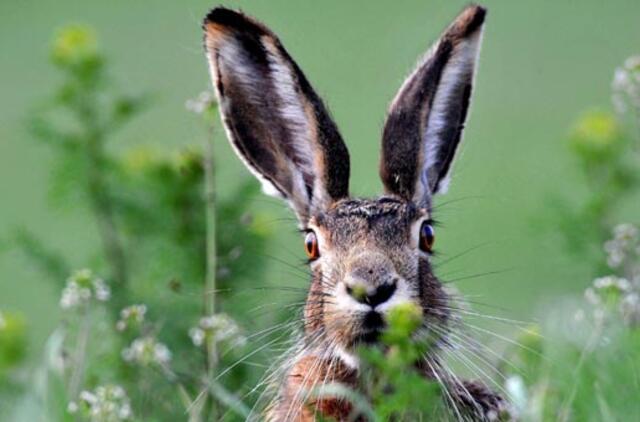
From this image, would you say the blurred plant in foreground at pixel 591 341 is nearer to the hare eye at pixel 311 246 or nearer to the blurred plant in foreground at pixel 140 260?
the hare eye at pixel 311 246

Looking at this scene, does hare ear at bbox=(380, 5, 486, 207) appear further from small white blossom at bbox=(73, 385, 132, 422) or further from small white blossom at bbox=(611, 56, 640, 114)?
small white blossom at bbox=(73, 385, 132, 422)

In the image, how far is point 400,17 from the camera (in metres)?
17.3

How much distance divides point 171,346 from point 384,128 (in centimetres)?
138

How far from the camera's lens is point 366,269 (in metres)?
5.91

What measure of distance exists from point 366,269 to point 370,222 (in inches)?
17.2

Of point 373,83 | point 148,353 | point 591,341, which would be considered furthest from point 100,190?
point 373,83

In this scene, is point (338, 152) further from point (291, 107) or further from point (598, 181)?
point (598, 181)

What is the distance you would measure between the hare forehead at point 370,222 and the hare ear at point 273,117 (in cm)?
26

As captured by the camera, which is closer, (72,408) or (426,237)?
(72,408)

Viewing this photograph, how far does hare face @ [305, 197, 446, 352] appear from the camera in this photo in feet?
19.2

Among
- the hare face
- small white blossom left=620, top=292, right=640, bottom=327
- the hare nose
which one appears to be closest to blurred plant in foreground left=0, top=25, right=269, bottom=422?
the hare face

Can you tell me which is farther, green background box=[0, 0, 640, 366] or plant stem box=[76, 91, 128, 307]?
green background box=[0, 0, 640, 366]

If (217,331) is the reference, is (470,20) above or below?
above

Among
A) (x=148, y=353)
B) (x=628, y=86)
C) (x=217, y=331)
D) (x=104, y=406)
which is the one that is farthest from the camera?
(x=628, y=86)
